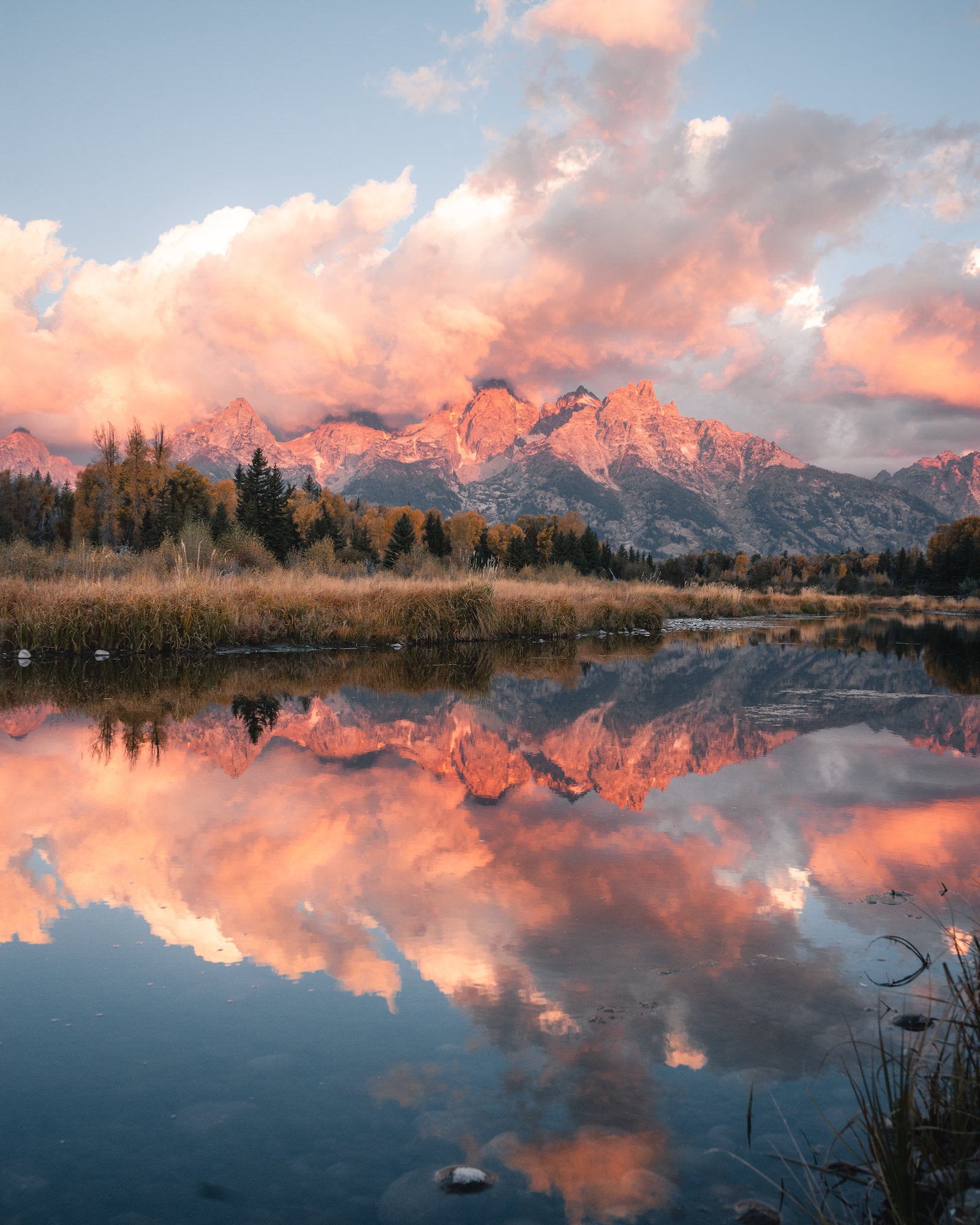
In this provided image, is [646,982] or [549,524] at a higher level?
[549,524]

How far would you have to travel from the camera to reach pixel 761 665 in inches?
653

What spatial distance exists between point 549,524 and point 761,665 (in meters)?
95.4

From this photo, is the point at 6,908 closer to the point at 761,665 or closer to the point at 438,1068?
the point at 438,1068

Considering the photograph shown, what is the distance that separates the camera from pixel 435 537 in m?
78.1

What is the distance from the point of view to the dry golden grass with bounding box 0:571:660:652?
14312mm

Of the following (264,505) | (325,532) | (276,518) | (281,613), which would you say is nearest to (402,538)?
(325,532)

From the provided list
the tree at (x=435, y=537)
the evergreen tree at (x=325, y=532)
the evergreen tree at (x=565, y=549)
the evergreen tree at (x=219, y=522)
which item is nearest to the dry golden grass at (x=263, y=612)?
the evergreen tree at (x=219, y=522)

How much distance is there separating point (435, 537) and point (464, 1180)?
76.9 meters

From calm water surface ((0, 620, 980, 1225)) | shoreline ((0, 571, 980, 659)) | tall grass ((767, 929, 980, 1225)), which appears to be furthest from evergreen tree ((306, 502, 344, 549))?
tall grass ((767, 929, 980, 1225))

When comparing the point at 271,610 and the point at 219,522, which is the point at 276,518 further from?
the point at 271,610

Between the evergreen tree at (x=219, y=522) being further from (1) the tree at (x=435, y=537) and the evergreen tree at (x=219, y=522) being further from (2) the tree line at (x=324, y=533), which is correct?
(1) the tree at (x=435, y=537)

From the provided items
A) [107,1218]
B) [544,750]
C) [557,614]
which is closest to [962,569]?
[557,614]

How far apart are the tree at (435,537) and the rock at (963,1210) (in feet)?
230

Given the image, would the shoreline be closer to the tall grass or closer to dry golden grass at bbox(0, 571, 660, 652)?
dry golden grass at bbox(0, 571, 660, 652)
